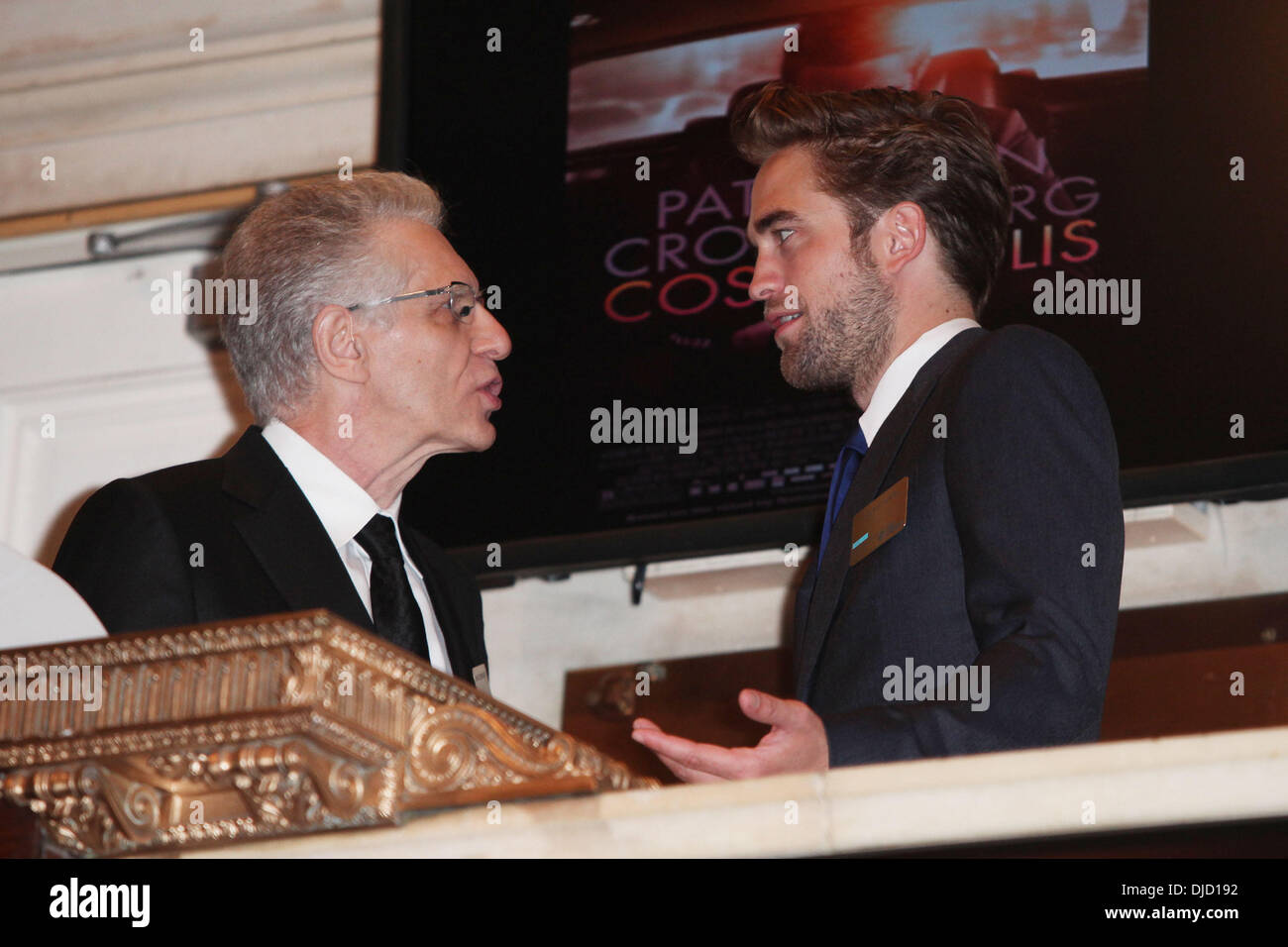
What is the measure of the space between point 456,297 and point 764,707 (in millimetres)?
1185

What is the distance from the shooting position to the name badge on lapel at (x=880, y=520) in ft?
6.55

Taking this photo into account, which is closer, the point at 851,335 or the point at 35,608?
the point at 35,608

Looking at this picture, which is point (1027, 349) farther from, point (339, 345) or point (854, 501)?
point (339, 345)

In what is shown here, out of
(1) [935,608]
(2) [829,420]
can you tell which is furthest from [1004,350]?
(2) [829,420]

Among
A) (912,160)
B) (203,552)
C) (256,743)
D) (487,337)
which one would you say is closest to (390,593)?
(203,552)

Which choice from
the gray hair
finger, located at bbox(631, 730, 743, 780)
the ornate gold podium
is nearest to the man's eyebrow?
the gray hair

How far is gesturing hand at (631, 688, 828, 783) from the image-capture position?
147 cm

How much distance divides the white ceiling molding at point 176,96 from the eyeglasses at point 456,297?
1.06 meters

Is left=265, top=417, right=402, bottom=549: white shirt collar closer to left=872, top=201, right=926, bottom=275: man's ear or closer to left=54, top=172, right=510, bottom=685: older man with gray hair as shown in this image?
left=54, top=172, right=510, bottom=685: older man with gray hair

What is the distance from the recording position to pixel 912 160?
8.32 ft

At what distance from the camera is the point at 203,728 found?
128 centimetres

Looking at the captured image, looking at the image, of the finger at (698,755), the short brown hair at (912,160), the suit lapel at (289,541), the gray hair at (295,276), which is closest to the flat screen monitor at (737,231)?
the short brown hair at (912,160)

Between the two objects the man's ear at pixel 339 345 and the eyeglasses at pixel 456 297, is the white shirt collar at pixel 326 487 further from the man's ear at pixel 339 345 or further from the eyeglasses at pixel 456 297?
the eyeglasses at pixel 456 297

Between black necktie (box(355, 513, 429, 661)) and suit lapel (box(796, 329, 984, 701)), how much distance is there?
476 millimetres
